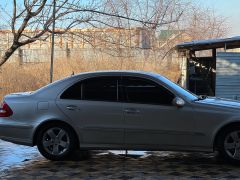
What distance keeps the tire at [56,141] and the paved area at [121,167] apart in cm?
14

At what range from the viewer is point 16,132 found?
7980 millimetres

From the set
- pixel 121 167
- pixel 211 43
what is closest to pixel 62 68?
pixel 211 43

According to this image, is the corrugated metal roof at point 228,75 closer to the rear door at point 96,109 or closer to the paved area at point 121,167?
the paved area at point 121,167

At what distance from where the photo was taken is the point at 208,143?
7477mm

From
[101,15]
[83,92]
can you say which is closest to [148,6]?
[101,15]

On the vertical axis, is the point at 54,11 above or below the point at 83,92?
above

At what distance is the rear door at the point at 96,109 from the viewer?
7.71 metres

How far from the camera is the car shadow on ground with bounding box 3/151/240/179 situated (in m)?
6.86

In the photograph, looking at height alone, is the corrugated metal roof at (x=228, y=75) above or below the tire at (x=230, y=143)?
above

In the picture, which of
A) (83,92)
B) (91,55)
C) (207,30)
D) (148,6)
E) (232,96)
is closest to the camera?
(83,92)

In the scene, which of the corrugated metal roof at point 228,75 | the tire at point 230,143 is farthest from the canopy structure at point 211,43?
the tire at point 230,143

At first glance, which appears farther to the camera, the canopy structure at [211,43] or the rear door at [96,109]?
the canopy structure at [211,43]

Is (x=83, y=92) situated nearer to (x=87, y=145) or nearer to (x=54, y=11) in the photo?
(x=87, y=145)

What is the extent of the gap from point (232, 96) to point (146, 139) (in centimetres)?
1255
